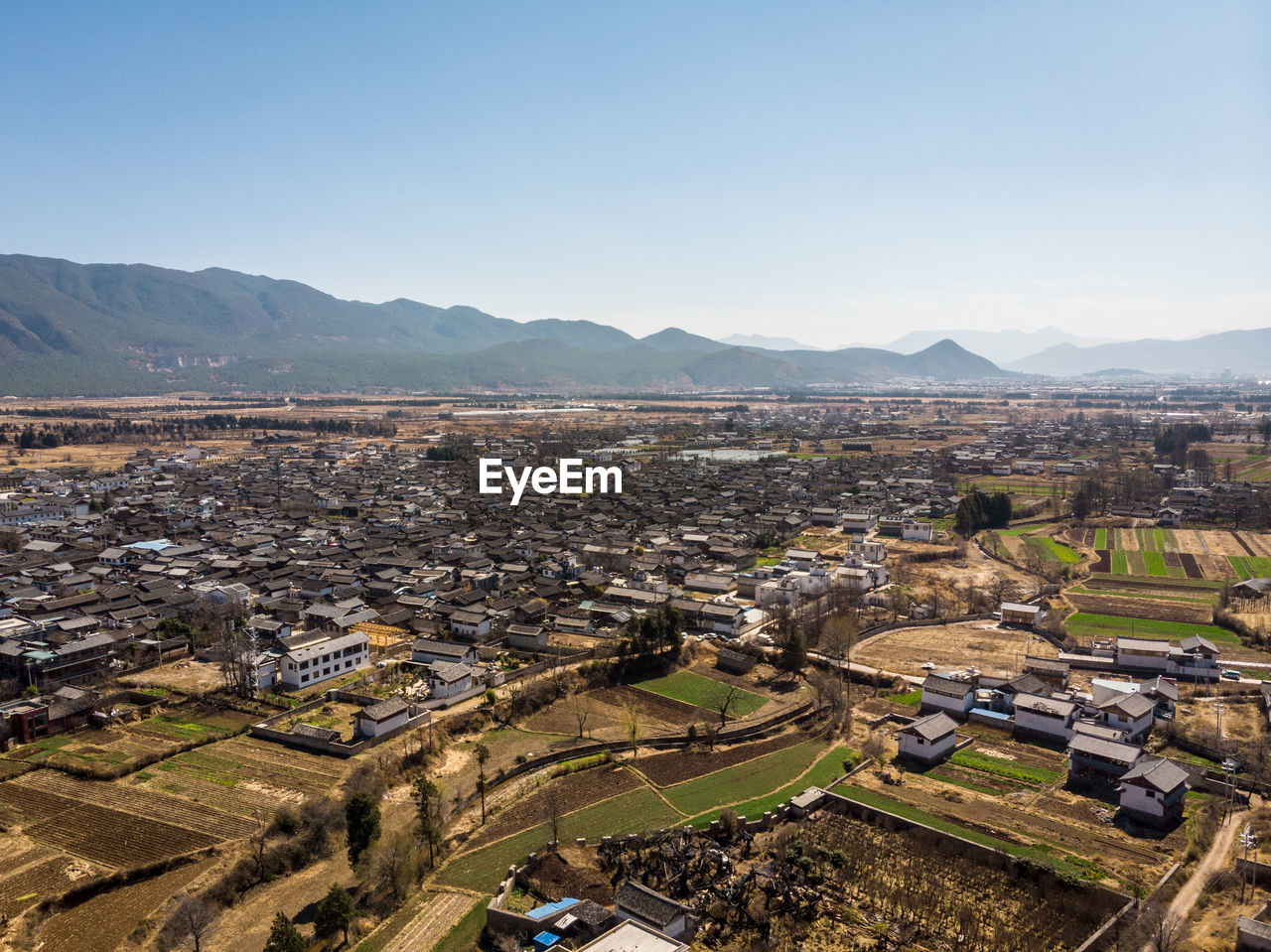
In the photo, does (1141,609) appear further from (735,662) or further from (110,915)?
(110,915)

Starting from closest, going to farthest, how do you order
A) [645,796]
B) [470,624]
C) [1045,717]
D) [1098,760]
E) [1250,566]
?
1. [645,796]
2. [1098,760]
3. [1045,717]
4. [470,624]
5. [1250,566]

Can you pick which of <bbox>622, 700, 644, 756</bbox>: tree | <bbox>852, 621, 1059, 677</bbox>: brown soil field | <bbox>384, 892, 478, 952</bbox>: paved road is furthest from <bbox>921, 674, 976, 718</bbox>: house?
<bbox>384, 892, 478, 952</bbox>: paved road

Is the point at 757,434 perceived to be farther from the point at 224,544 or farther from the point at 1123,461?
the point at 224,544

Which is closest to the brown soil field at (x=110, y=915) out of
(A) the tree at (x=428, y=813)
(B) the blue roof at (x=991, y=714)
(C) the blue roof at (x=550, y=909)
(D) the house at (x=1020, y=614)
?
(A) the tree at (x=428, y=813)

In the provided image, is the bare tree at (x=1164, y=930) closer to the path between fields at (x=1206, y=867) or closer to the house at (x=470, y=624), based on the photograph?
the path between fields at (x=1206, y=867)

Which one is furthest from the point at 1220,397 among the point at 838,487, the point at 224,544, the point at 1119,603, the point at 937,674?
the point at 224,544

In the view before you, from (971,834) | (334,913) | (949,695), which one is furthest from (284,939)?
(949,695)
